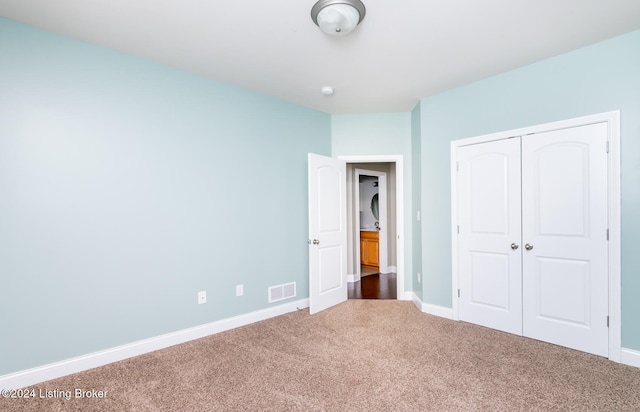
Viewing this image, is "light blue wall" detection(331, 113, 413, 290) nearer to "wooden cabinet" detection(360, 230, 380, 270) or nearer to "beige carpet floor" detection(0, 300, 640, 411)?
"beige carpet floor" detection(0, 300, 640, 411)

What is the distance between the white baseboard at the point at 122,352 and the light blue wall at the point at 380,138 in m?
2.20

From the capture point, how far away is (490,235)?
3115 millimetres

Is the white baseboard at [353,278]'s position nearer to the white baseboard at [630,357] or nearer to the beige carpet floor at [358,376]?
the beige carpet floor at [358,376]

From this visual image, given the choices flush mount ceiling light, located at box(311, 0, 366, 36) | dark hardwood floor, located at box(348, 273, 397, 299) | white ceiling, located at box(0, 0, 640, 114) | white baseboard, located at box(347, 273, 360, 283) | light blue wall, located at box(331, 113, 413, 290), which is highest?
white ceiling, located at box(0, 0, 640, 114)

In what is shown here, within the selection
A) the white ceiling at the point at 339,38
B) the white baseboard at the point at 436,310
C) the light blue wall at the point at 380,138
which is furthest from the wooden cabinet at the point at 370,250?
the white ceiling at the point at 339,38

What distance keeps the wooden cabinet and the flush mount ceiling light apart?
466 cm

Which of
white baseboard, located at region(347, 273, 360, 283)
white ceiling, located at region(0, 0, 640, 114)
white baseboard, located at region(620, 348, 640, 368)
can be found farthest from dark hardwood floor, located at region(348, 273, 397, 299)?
white ceiling, located at region(0, 0, 640, 114)

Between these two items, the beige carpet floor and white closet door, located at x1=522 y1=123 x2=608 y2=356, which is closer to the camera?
the beige carpet floor

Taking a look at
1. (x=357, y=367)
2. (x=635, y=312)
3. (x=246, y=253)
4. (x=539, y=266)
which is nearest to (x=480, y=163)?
(x=539, y=266)

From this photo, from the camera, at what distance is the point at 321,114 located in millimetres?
4137

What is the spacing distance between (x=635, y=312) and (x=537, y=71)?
2.20m

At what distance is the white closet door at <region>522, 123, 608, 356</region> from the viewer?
2.50 m

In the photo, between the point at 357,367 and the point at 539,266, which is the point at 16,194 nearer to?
the point at 357,367

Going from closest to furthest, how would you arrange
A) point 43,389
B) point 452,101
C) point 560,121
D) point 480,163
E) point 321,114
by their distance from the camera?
point 43,389, point 560,121, point 480,163, point 452,101, point 321,114
